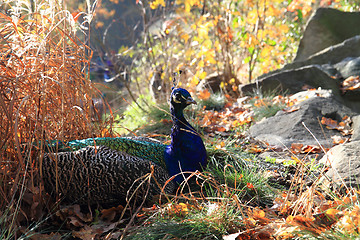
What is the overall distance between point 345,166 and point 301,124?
1.72m

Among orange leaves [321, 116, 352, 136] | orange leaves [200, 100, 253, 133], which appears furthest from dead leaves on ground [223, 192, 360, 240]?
orange leaves [200, 100, 253, 133]

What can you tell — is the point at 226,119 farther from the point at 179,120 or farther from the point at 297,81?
the point at 179,120

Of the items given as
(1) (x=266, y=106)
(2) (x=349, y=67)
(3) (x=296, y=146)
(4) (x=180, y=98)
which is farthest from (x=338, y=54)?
(4) (x=180, y=98)

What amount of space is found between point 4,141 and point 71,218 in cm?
66

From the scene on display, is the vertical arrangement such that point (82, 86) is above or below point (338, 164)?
above

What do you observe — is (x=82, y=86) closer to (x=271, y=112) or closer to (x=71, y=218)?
(x=71, y=218)

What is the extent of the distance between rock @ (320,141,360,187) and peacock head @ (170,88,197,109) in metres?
1.10

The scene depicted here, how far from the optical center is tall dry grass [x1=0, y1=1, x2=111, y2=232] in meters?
2.39

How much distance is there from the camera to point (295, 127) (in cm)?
436

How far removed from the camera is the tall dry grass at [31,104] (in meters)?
2.39

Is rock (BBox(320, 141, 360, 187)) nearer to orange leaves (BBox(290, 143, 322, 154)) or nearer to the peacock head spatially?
orange leaves (BBox(290, 143, 322, 154))

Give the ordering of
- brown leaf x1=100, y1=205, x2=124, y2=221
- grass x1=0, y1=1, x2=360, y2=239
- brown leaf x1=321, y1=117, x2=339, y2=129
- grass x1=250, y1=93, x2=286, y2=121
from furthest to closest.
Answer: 1. grass x1=250, y1=93, x2=286, y2=121
2. brown leaf x1=321, y1=117, x2=339, y2=129
3. brown leaf x1=100, y1=205, x2=124, y2=221
4. grass x1=0, y1=1, x2=360, y2=239

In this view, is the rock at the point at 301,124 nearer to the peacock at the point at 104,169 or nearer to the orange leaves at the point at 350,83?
the orange leaves at the point at 350,83

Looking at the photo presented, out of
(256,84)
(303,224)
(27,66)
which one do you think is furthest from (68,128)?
(256,84)
